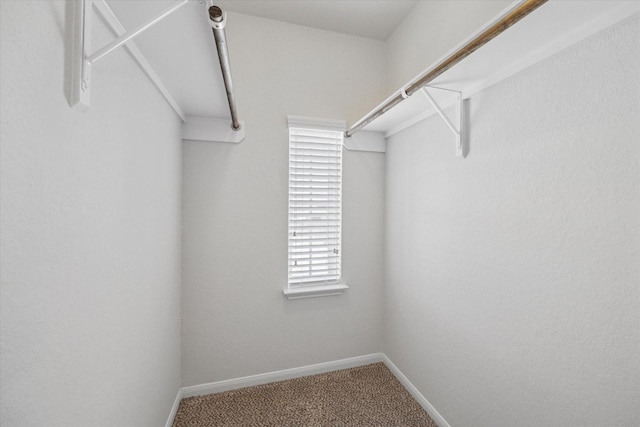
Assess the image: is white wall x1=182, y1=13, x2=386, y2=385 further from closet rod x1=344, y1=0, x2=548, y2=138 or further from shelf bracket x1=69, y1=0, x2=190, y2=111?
shelf bracket x1=69, y1=0, x2=190, y2=111

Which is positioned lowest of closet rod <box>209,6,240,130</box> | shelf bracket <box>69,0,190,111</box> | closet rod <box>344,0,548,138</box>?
shelf bracket <box>69,0,190,111</box>

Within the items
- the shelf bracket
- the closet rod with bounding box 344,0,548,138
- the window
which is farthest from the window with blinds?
the shelf bracket

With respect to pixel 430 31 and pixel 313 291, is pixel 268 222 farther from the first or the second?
pixel 430 31

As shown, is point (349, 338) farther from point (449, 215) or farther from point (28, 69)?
point (28, 69)

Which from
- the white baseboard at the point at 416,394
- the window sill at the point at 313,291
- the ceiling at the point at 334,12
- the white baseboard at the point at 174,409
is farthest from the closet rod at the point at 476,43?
the white baseboard at the point at 174,409

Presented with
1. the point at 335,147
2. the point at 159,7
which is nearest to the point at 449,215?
the point at 335,147

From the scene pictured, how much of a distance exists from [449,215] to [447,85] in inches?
28.0

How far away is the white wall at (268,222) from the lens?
1817 mm

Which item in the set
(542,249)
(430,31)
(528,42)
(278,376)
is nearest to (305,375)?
(278,376)

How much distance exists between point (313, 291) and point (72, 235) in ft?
5.08

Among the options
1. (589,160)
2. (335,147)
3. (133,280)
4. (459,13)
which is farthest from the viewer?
(335,147)

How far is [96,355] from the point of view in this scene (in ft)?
2.60

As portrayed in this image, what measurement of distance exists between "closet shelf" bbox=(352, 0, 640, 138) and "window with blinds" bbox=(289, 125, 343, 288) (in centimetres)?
81

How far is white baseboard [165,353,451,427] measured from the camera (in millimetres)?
1658
